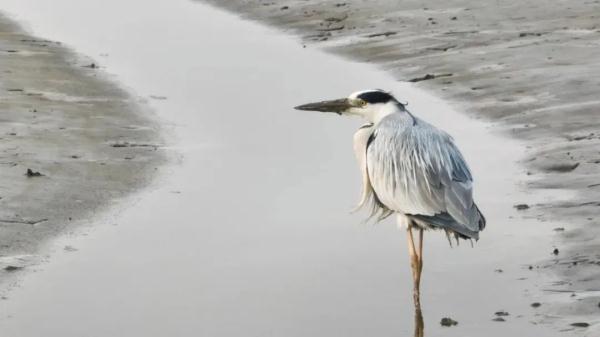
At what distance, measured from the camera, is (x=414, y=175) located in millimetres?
8758

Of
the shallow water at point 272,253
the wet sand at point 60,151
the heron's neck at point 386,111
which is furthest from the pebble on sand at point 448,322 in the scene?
the wet sand at point 60,151

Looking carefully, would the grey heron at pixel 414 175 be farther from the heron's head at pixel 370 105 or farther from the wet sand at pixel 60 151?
the wet sand at pixel 60 151

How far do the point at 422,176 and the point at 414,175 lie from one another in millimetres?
57

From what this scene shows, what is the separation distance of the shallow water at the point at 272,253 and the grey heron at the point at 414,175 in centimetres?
50

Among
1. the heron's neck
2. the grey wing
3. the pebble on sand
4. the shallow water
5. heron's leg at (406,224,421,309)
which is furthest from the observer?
the heron's neck

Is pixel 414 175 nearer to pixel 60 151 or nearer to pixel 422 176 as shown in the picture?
pixel 422 176

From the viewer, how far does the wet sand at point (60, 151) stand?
10.9m

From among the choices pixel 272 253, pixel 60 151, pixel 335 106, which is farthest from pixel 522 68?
pixel 335 106

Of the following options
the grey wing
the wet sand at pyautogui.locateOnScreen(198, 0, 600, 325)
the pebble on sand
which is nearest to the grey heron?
the grey wing

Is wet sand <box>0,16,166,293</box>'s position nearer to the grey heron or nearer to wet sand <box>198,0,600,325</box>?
the grey heron

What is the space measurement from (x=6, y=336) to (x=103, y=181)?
475 centimetres

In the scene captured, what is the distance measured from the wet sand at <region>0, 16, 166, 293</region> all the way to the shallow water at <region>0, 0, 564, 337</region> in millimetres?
294

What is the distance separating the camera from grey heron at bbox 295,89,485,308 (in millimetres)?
8547

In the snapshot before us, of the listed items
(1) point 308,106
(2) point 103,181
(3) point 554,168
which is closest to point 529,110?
(3) point 554,168
